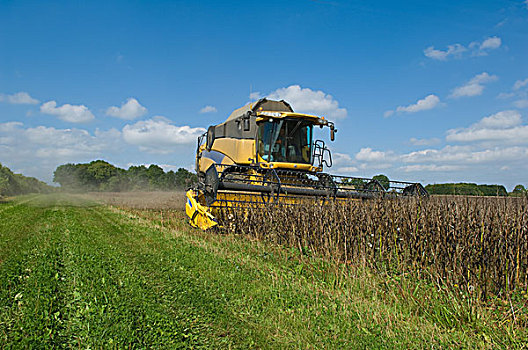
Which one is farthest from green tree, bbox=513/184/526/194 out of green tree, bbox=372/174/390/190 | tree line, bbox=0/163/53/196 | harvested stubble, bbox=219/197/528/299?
tree line, bbox=0/163/53/196

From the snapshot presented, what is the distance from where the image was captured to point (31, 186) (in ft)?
233

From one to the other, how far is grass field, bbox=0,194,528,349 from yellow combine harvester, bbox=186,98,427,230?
3148 mm

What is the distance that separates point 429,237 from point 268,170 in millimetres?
5594

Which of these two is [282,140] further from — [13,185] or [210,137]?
[13,185]

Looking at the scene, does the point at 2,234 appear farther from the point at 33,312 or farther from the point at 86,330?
the point at 86,330

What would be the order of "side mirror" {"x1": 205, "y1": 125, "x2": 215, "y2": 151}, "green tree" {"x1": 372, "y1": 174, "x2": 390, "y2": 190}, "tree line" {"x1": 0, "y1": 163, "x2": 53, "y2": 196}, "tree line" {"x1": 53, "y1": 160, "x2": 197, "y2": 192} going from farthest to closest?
"tree line" {"x1": 53, "y1": 160, "x2": 197, "y2": 192}, "tree line" {"x1": 0, "y1": 163, "x2": 53, "y2": 196}, "side mirror" {"x1": 205, "y1": 125, "x2": 215, "y2": 151}, "green tree" {"x1": 372, "y1": 174, "x2": 390, "y2": 190}

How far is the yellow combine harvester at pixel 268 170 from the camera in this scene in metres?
9.57

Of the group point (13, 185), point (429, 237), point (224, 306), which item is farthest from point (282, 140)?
point (13, 185)

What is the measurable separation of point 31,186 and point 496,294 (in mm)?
80142

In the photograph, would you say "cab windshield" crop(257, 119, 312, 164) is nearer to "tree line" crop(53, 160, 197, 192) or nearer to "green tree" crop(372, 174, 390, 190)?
"green tree" crop(372, 174, 390, 190)

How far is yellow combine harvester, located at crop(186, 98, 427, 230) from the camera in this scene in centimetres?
957

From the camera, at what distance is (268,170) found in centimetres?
1045

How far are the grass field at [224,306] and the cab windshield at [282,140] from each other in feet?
18.0

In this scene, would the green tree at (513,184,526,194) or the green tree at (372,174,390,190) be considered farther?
the green tree at (372,174,390,190)
